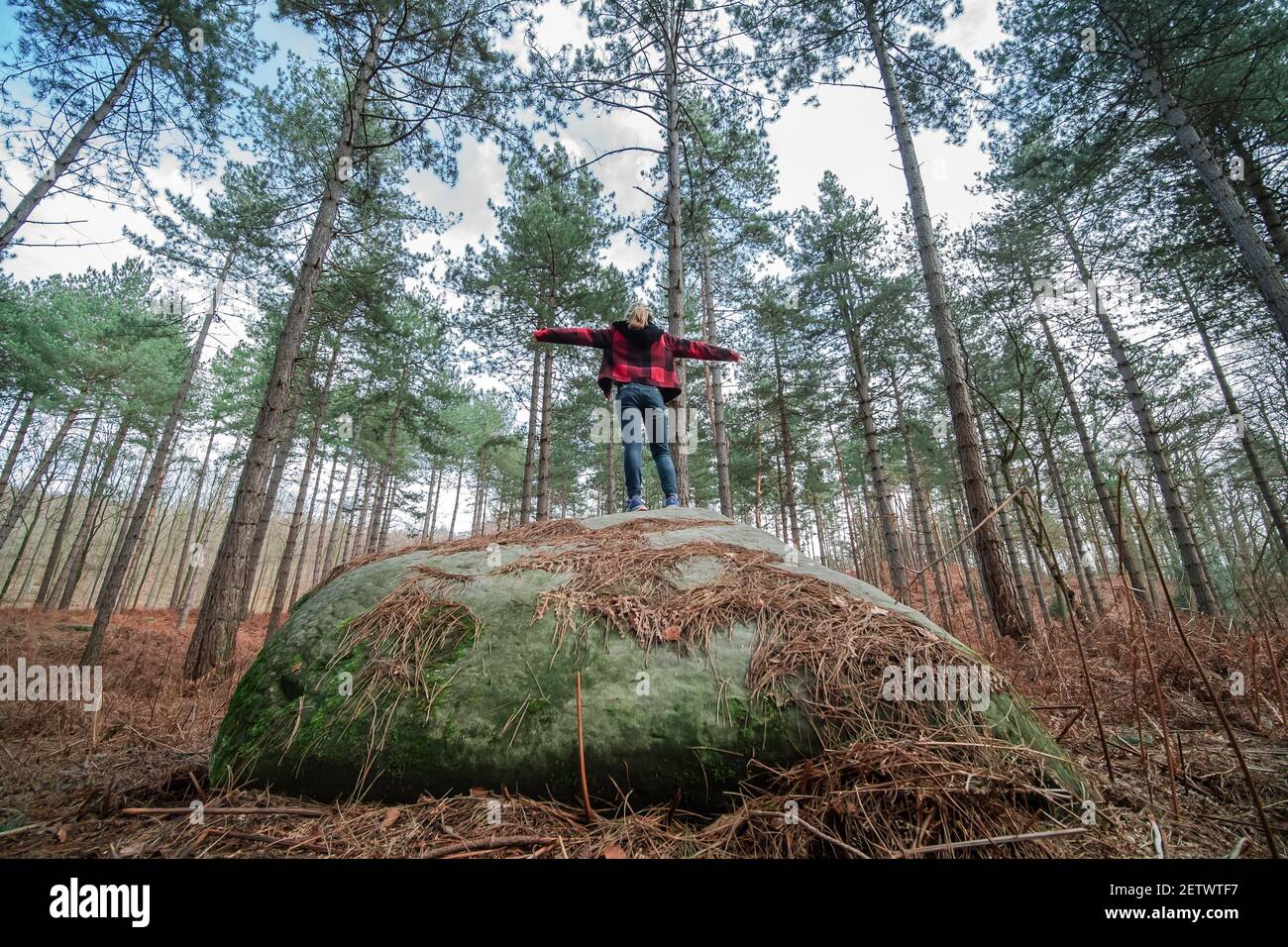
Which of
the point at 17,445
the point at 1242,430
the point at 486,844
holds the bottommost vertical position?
the point at 486,844

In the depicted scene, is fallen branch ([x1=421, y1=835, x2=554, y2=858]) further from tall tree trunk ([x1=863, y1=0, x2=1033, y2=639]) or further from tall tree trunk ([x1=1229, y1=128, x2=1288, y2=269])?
tall tree trunk ([x1=1229, y1=128, x2=1288, y2=269])

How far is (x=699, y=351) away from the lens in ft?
17.1

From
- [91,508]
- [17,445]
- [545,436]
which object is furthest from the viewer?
[91,508]

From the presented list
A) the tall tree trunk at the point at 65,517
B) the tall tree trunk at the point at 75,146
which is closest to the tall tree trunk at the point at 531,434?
the tall tree trunk at the point at 75,146

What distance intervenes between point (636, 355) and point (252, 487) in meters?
5.52

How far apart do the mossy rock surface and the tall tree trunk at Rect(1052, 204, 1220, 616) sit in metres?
9.51

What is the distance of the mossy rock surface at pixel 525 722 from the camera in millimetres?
1792

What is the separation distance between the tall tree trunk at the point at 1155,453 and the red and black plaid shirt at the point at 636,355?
323 inches

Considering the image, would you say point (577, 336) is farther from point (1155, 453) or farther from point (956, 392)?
point (1155, 453)

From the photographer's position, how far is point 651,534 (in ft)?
11.0

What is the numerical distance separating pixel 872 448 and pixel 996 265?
6166mm

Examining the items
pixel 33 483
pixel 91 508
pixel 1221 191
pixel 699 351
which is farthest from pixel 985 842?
pixel 91 508

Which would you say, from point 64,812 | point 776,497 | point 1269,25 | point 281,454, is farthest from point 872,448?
point 281,454

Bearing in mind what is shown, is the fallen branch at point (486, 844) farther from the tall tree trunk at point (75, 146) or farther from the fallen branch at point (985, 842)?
the tall tree trunk at point (75, 146)
